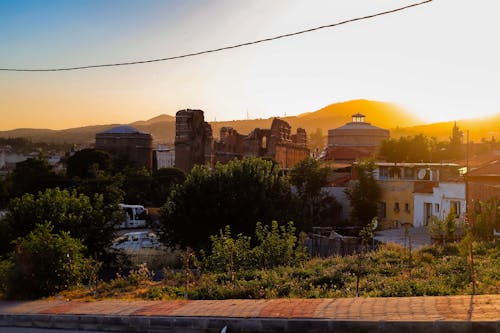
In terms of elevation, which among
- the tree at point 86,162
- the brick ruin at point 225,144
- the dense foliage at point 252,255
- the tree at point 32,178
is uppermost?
→ the brick ruin at point 225,144

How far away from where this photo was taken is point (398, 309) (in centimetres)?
740

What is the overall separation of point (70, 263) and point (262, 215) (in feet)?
41.8

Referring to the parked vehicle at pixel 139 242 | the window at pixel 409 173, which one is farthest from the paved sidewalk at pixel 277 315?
the window at pixel 409 173

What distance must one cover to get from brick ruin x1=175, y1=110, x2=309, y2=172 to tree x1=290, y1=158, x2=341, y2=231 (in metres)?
18.4

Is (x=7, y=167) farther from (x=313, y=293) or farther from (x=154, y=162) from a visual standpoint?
(x=313, y=293)

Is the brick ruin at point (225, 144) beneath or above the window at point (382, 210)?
above

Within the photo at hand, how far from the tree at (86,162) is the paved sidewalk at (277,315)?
42804 millimetres

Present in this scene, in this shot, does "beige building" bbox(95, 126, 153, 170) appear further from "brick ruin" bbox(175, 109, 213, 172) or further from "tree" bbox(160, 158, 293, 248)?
"tree" bbox(160, 158, 293, 248)

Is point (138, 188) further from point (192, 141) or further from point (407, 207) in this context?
point (407, 207)

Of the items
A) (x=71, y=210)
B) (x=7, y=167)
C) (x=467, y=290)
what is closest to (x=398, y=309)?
(x=467, y=290)

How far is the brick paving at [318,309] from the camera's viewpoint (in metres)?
7.01

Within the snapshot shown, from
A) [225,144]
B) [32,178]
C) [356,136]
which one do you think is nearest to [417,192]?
[32,178]

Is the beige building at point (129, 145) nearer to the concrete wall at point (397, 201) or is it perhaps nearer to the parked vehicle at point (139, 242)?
the concrete wall at point (397, 201)

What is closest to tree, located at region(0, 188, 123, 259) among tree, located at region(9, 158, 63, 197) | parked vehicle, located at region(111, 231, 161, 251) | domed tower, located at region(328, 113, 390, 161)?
parked vehicle, located at region(111, 231, 161, 251)
